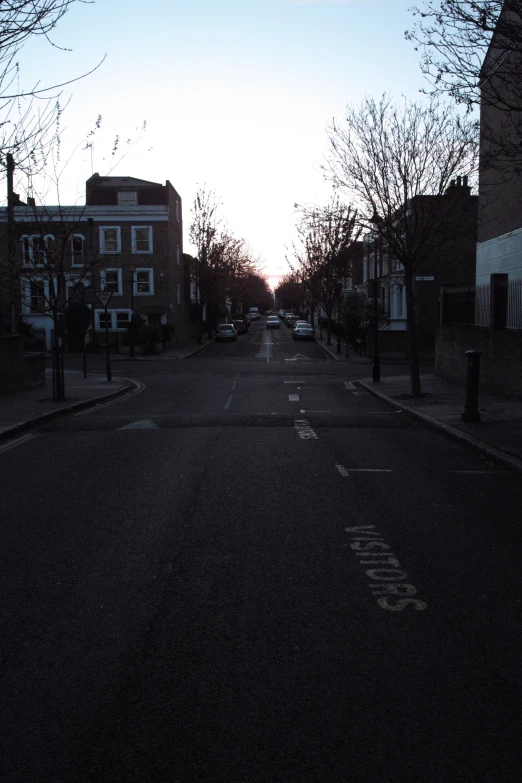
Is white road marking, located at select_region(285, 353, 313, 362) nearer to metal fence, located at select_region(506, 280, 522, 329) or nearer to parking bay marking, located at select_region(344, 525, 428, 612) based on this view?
metal fence, located at select_region(506, 280, 522, 329)

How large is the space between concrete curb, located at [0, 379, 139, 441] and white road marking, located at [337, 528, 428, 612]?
8745 mm

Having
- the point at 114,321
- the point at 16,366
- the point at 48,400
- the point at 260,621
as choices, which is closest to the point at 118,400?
the point at 48,400

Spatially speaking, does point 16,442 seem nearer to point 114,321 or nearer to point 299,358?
point 299,358

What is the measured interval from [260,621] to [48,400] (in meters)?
16.4

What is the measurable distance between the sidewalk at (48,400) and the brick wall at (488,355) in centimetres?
1085

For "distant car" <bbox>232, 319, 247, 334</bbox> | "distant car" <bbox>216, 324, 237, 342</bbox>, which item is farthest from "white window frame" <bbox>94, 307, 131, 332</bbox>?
"distant car" <bbox>232, 319, 247, 334</bbox>

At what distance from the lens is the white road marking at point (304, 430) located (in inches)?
549

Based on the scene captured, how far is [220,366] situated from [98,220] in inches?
812

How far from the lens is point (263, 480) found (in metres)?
9.67

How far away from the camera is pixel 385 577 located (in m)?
5.95

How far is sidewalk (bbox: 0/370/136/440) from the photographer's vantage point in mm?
15773

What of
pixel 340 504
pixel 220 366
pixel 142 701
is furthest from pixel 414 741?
pixel 220 366

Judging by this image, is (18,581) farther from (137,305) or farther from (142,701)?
(137,305)

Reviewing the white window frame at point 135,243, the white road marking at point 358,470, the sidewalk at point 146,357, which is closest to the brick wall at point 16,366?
the white road marking at point 358,470
